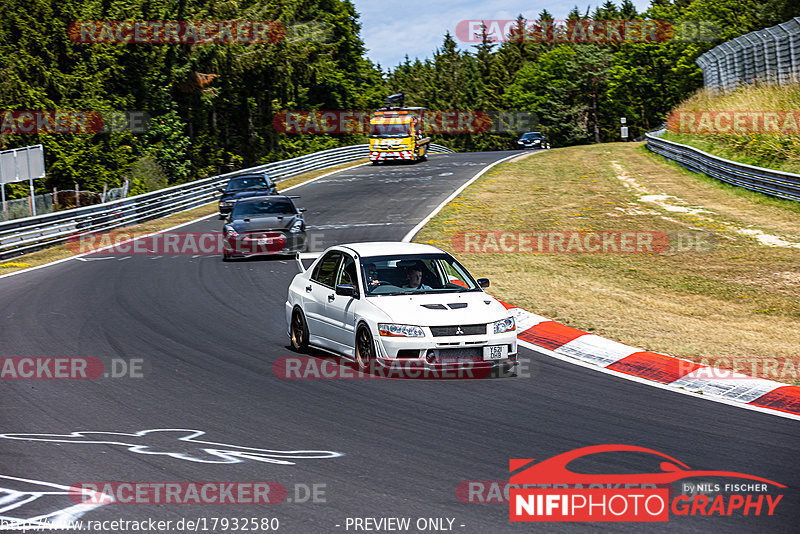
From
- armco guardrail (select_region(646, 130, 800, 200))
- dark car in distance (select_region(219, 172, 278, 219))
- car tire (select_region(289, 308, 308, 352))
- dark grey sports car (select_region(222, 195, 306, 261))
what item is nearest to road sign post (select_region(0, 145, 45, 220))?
dark car in distance (select_region(219, 172, 278, 219))

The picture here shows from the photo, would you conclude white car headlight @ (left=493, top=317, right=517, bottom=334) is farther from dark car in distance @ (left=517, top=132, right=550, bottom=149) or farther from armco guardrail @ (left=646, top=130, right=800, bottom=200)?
dark car in distance @ (left=517, top=132, right=550, bottom=149)

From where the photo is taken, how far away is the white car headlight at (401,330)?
9.85 metres

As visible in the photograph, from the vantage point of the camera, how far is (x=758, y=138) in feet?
103

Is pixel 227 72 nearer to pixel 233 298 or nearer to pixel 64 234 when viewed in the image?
pixel 64 234

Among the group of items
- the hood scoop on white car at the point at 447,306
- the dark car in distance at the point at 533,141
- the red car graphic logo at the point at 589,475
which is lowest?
the red car graphic logo at the point at 589,475

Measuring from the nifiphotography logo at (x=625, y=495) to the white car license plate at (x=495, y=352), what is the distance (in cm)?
320

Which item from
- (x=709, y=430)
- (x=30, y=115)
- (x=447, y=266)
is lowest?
(x=709, y=430)

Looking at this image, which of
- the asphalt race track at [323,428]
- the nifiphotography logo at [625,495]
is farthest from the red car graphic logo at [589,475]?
the asphalt race track at [323,428]

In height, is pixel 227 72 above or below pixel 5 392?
above

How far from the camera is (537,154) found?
49812mm

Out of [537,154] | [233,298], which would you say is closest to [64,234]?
[233,298]

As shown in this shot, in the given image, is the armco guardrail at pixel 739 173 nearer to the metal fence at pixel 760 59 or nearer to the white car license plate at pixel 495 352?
the metal fence at pixel 760 59

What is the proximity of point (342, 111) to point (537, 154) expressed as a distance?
122ft

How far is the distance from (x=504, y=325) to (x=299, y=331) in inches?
122
